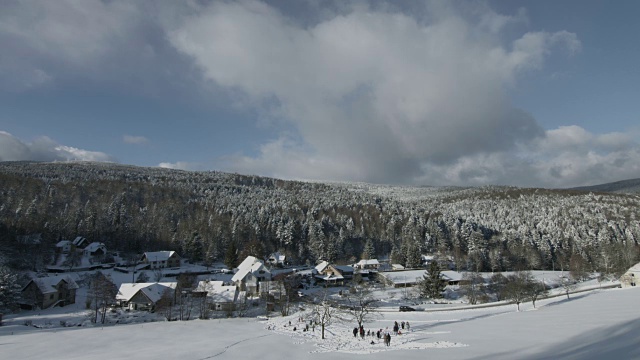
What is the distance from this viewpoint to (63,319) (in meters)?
47.2

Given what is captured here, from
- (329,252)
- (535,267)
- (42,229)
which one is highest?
(42,229)

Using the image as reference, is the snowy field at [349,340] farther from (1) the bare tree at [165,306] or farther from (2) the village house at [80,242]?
(2) the village house at [80,242]

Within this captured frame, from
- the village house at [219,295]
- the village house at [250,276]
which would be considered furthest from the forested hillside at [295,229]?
the village house at [219,295]

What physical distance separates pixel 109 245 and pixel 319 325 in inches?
3447

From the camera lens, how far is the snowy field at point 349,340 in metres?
20.5

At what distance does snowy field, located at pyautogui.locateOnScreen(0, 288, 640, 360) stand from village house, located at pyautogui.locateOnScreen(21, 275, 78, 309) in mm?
10716

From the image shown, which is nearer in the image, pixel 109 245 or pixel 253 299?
pixel 253 299

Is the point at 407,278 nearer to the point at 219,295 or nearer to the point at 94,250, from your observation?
the point at 219,295

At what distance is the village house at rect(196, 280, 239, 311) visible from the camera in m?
54.6

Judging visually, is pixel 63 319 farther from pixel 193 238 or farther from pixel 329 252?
pixel 329 252

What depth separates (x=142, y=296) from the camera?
55625 millimetres

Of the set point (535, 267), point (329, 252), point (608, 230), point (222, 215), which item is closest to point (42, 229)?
point (222, 215)

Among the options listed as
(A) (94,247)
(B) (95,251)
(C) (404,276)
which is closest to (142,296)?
(B) (95,251)

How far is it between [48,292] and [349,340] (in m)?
52.8
